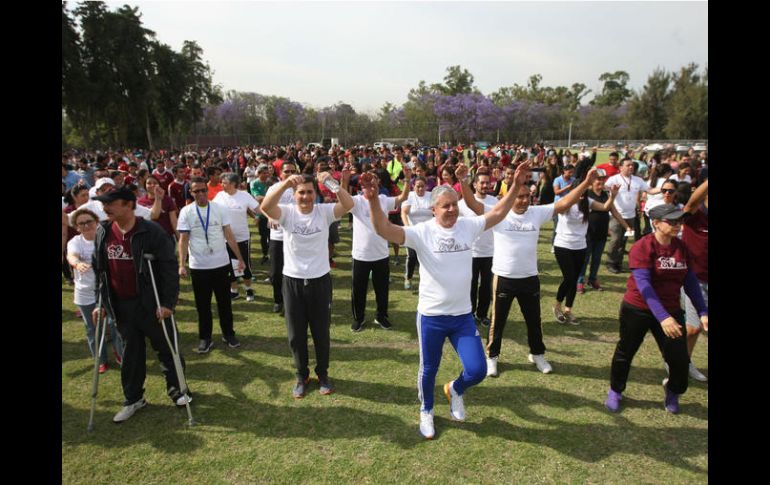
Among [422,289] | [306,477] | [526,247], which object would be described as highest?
[526,247]

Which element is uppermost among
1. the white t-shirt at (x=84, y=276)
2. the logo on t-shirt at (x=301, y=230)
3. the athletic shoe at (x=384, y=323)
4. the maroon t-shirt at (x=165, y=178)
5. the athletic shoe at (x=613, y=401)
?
the maroon t-shirt at (x=165, y=178)

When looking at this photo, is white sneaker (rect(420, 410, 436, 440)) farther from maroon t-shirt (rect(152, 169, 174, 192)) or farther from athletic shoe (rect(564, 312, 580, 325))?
maroon t-shirt (rect(152, 169, 174, 192))

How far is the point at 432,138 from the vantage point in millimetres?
53500

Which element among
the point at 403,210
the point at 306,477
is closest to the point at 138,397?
the point at 306,477

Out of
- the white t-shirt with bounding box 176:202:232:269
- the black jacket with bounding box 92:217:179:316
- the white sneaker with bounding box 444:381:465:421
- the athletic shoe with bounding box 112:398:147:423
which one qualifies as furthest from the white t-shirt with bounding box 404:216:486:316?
the athletic shoe with bounding box 112:398:147:423

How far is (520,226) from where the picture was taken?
198 inches

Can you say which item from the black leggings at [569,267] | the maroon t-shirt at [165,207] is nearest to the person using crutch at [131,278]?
the maroon t-shirt at [165,207]

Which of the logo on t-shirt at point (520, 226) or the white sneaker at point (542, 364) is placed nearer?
the logo on t-shirt at point (520, 226)

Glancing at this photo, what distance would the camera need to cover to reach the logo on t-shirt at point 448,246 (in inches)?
151

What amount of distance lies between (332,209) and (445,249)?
1.53 meters

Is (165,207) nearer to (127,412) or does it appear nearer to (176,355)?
(176,355)

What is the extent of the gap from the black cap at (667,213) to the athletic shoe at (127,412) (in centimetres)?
546

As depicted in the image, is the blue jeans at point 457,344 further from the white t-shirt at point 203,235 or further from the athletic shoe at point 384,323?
the white t-shirt at point 203,235

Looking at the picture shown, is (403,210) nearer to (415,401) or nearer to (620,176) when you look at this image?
(415,401)
